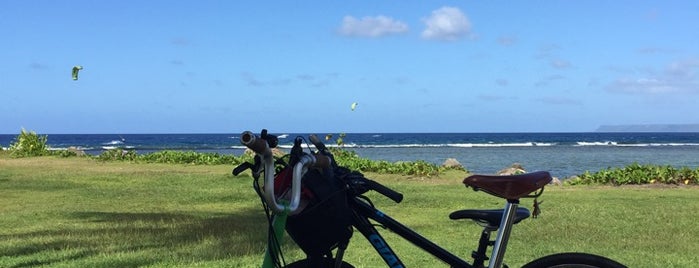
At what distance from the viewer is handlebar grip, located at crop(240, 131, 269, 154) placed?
2.14 m

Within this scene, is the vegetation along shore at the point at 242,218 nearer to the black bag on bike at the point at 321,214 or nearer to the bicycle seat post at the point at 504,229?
the bicycle seat post at the point at 504,229

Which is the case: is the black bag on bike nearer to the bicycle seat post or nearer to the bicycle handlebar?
the bicycle handlebar

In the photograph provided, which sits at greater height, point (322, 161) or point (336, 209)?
point (322, 161)

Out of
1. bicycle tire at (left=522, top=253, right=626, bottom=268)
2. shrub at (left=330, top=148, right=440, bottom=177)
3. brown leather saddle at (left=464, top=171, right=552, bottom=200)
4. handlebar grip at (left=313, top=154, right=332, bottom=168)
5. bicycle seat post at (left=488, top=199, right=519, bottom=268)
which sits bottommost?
shrub at (left=330, top=148, right=440, bottom=177)

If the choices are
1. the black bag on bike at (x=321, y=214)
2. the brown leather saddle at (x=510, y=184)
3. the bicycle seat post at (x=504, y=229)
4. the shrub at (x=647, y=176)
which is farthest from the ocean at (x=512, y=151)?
the shrub at (x=647, y=176)

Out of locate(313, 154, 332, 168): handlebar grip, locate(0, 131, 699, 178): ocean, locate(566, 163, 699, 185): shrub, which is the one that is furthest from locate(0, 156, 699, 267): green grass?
locate(313, 154, 332, 168): handlebar grip

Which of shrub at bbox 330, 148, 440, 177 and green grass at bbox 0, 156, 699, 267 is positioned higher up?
shrub at bbox 330, 148, 440, 177

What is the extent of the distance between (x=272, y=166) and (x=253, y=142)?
181mm

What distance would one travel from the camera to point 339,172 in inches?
108

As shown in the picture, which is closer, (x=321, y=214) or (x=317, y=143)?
(x=321, y=214)

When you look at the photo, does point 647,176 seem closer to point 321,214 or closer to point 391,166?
point 391,166

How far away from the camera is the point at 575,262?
296cm

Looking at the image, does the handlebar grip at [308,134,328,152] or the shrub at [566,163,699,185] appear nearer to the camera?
the handlebar grip at [308,134,328,152]

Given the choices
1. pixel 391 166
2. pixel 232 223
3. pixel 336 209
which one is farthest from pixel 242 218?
pixel 391 166
